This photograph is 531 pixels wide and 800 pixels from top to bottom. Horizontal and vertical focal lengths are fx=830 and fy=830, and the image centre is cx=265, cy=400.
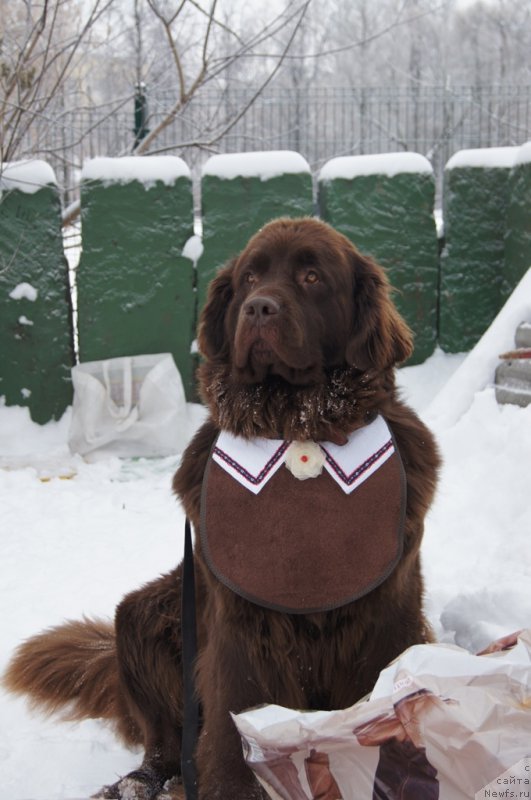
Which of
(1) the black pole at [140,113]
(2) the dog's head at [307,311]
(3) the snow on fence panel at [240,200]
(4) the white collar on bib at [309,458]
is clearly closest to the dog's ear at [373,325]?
(2) the dog's head at [307,311]

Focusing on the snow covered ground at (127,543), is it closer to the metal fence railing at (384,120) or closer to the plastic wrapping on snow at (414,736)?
the plastic wrapping on snow at (414,736)

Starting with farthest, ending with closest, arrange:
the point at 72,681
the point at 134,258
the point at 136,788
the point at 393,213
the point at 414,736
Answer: the point at 393,213 → the point at 134,258 → the point at 72,681 → the point at 136,788 → the point at 414,736

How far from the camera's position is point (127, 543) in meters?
4.46

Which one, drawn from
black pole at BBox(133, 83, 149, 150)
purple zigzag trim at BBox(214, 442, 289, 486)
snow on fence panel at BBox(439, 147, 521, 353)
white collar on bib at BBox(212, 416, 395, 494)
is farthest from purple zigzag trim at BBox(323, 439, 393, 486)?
black pole at BBox(133, 83, 149, 150)

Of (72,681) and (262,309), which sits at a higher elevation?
(262,309)

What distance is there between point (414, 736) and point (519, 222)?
5.58 m

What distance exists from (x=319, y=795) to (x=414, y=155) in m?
6.05

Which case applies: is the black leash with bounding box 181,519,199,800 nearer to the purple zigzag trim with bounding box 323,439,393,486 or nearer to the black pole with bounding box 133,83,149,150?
the purple zigzag trim with bounding box 323,439,393,486

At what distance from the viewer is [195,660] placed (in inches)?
89.7

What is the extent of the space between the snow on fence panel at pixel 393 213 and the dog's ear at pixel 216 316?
4.48m

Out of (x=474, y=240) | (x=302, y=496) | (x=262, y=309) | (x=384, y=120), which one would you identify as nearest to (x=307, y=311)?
(x=262, y=309)

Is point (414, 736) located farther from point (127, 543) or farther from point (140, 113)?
point (140, 113)

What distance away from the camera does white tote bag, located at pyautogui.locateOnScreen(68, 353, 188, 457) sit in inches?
241

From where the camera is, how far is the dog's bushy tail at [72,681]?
263cm
